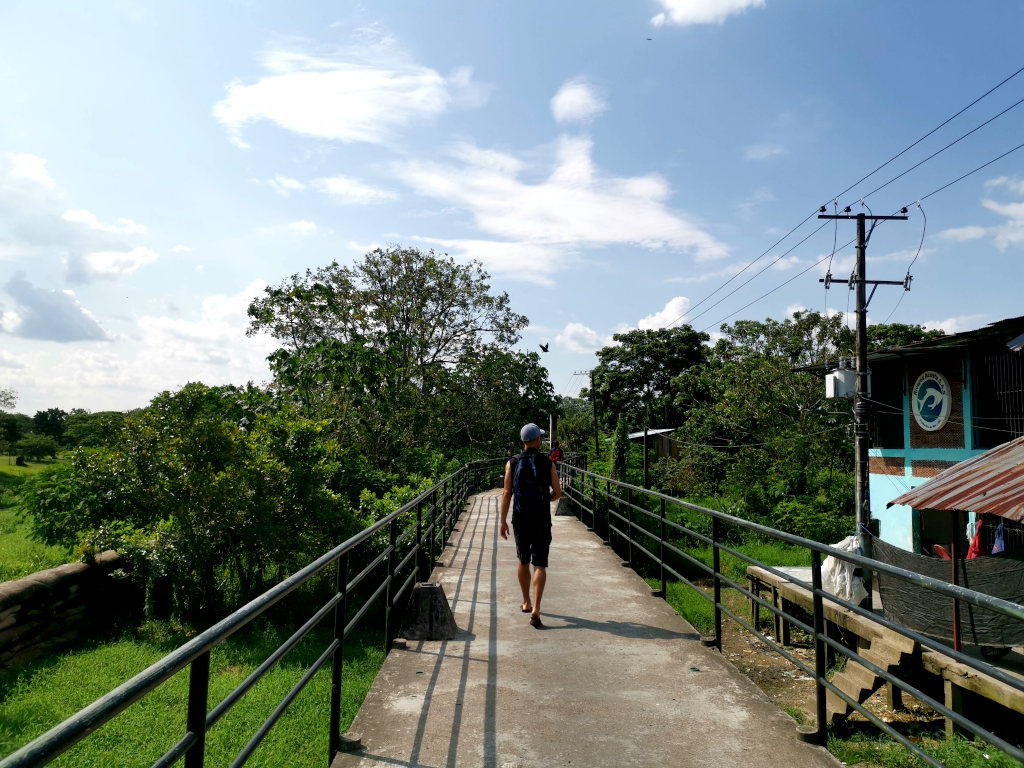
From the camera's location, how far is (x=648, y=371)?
53.7 metres

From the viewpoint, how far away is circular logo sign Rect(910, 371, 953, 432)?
684 inches

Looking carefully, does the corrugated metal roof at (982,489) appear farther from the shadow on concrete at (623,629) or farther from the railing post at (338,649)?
the railing post at (338,649)

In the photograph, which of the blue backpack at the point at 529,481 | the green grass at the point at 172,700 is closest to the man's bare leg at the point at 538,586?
the blue backpack at the point at 529,481

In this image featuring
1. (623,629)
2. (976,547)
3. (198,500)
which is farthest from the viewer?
(976,547)

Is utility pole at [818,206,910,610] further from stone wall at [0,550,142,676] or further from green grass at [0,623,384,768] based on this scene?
stone wall at [0,550,142,676]

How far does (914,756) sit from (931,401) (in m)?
13.7

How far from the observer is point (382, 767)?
135 inches

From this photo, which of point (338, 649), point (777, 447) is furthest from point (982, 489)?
point (777, 447)

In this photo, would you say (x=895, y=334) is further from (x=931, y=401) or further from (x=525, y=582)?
(x=525, y=582)

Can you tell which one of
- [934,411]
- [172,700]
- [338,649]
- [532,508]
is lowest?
[172,700]

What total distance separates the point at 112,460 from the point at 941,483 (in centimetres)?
1102

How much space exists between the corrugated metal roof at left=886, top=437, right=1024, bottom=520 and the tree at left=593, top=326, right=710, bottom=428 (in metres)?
43.1

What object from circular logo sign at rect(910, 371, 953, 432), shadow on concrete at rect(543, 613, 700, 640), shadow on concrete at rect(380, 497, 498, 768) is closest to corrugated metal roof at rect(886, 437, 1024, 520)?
shadow on concrete at rect(543, 613, 700, 640)

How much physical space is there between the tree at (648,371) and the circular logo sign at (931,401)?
32960 mm
